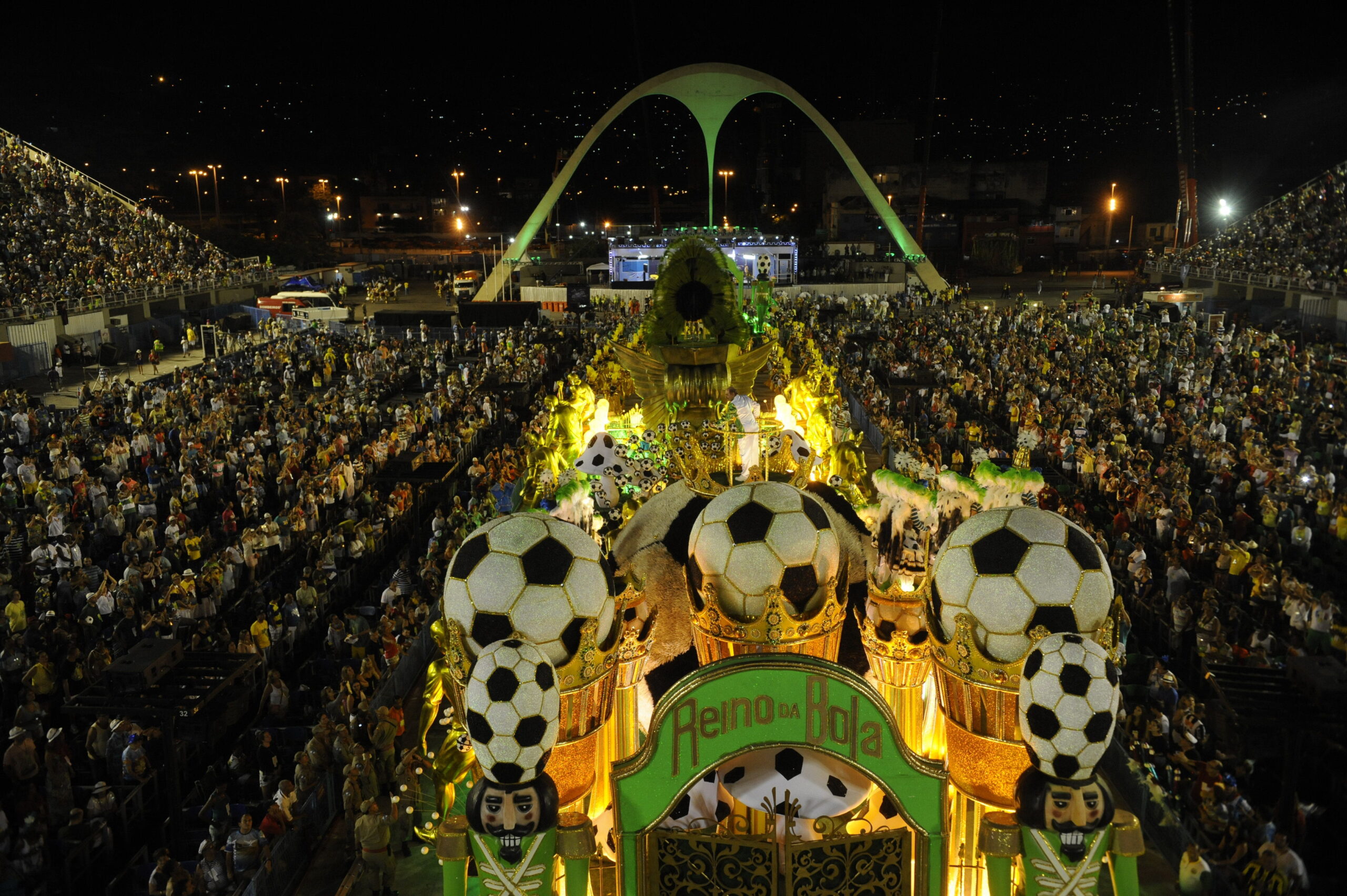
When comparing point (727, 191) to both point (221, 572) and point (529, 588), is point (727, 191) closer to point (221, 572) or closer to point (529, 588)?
point (221, 572)

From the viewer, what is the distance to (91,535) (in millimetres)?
16516

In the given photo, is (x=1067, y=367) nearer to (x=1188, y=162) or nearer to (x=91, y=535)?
(x=91, y=535)

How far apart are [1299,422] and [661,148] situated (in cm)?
10583

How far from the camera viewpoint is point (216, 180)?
74.9 metres

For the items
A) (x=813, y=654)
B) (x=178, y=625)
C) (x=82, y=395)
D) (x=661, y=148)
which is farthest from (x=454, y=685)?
(x=661, y=148)

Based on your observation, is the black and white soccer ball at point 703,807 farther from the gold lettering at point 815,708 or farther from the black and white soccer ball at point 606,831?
the gold lettering at point 815,708

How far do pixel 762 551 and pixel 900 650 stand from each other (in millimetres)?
1010

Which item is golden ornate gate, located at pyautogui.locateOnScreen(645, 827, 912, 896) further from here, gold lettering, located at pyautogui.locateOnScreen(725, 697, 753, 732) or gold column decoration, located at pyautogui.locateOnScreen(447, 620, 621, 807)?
gold lettering, located at pyautogui.locateOnScreen(725, 697, 753, 732)

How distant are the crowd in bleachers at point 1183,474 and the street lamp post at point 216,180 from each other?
58411mm

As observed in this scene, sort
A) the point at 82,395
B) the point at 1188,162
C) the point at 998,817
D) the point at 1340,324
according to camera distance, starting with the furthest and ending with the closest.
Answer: the point at 1188,162
the point at 1340,324
the point at 82,395
the point at 998,817

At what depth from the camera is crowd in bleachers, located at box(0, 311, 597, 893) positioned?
9.32 meters

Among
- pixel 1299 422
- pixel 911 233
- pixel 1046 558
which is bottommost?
pixel 1299 422

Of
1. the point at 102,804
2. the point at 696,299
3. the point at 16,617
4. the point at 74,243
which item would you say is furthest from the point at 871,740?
the point at 74,243

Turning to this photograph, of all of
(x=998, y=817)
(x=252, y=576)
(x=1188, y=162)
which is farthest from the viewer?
(x=1188, y=162)
